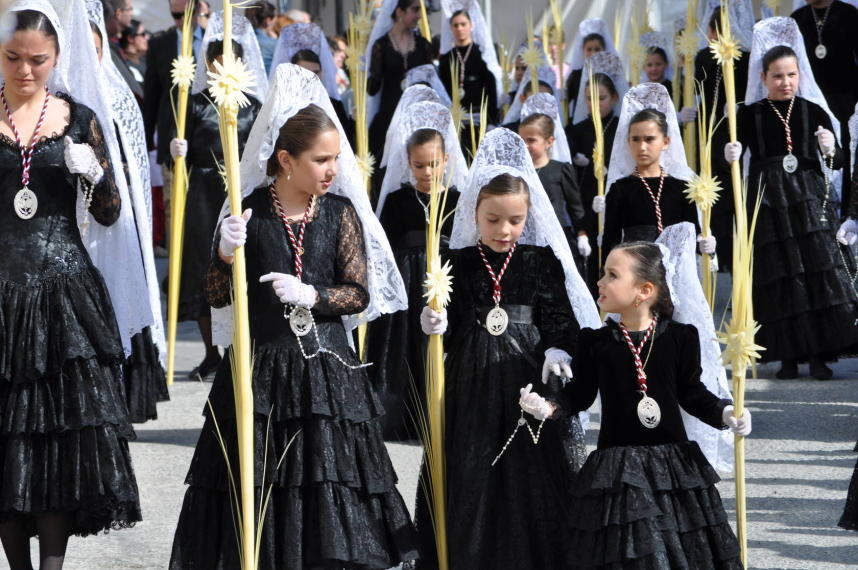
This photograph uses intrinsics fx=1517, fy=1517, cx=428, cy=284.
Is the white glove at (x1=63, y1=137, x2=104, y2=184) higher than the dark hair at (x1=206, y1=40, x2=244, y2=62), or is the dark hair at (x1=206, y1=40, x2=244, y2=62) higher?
the dark hair at (x1=206, y1=40, x2=244, y2=62)

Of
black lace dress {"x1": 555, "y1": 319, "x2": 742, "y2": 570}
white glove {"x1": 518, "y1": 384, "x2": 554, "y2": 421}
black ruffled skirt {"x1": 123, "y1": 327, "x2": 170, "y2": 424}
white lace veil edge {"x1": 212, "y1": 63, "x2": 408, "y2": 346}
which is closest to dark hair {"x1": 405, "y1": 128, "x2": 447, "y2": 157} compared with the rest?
black ruffled skirt {"x1": 123, "y1": 327, "x2": 170, "y2": 424}

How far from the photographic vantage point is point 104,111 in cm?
512

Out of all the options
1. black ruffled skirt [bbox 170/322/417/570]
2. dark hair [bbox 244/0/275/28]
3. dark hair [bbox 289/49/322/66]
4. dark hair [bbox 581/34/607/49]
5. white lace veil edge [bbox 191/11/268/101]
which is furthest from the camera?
dark hair [bbox 581/34/607/49]

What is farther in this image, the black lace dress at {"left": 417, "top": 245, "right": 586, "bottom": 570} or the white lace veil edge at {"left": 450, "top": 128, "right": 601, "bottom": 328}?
the white lace veil edge at {"left": 450, "top": 128, "right": 601, "bottom": 328}

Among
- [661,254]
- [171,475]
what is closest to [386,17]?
[171,475]

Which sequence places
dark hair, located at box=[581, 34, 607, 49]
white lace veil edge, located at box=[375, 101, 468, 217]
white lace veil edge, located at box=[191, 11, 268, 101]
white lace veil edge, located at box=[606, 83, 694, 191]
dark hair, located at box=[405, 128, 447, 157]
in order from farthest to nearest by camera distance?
1. dark hair, located at box=[581, 34, 607, 49]
2. white lace veil edge, located at box=[191, 11, 268, 101]
3. white lace veil edge, located at box=[606, 83, 694, 191]
4. white lace veil edge, located at box=[375, 101, 468, 217]
5. dark hair, located at box=[405, 128, 447, 157]

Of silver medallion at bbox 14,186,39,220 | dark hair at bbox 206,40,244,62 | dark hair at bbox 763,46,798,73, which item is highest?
dark hair at bbox 206,40,244,62

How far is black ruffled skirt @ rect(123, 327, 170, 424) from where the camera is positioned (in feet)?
23.5

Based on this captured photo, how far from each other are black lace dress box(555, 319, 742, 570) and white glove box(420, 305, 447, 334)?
0.43 meters

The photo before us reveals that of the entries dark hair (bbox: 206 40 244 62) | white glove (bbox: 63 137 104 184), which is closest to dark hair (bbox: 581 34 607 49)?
dark hair (bbox: 206 40 244 62)

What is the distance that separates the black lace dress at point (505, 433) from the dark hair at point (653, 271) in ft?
1.36

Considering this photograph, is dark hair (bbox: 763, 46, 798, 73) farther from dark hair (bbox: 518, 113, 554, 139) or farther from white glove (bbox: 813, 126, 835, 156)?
dark hair (bbox: 518, 113, 554, 139)

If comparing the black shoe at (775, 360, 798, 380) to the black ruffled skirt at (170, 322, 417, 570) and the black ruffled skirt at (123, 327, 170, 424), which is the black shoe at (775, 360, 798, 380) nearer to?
the black ruffled skirt at (123, 327, 170, 424)
